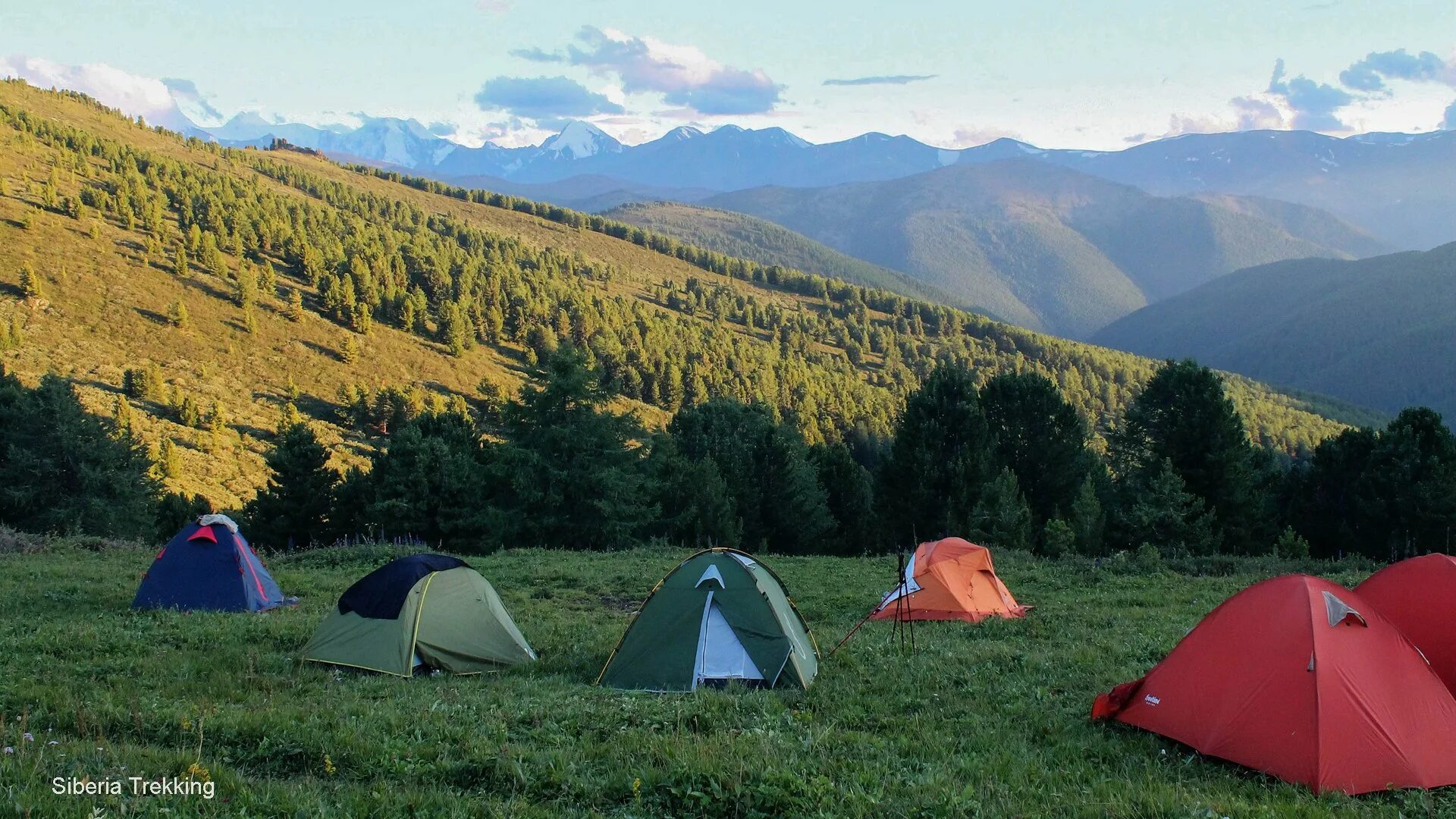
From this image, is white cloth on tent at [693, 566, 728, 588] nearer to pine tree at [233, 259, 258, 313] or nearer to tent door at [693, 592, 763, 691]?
tent door at [693, 592, 763, 691]

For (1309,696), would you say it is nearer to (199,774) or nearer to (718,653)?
(718,653)

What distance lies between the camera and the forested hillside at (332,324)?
238 feet

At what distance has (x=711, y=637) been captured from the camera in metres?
11.3

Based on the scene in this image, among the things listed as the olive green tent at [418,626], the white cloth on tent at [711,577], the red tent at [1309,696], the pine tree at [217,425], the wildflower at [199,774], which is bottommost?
the pine tree at [217,425]

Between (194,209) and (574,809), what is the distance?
145611 mm

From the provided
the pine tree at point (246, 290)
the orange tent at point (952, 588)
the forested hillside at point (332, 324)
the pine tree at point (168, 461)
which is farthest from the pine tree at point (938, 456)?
the pine tree at point (246, 290)

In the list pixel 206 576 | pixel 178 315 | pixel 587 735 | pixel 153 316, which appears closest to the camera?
pixel 587 735

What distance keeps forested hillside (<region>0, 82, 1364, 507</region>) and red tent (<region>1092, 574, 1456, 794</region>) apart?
31.9 metres

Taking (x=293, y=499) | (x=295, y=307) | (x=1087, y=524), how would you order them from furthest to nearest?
(x=295, y=307) → (x=293, y=499) → (x=1087, y=524)

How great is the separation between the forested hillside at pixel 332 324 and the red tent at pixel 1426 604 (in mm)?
31549

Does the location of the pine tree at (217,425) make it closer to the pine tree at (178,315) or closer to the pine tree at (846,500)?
the pine tree at (178,315)

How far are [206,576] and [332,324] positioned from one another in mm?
95643

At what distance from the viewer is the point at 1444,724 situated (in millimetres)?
7566

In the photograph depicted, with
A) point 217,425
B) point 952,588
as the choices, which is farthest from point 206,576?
point 217,425
